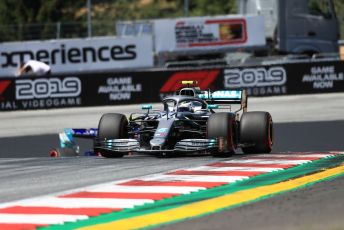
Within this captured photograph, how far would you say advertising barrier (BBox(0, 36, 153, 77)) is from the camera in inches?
1524

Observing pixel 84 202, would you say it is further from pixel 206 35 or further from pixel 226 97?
pixel 206 35

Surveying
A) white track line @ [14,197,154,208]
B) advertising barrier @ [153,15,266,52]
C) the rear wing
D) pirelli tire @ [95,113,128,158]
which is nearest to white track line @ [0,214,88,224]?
white track line @ [14,197,154,208]

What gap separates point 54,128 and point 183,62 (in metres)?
13.6

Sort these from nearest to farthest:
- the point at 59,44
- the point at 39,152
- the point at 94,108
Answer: the point at 39,152 → the point at 94,108 → the point at 59,44

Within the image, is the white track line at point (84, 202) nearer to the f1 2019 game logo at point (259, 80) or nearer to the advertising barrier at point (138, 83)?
the advertising barrier at point (138, 83)

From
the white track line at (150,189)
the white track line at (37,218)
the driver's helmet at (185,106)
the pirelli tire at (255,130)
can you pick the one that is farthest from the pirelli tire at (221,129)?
the white track line at (37,218)

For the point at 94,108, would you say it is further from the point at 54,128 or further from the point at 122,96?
the point at 54,128

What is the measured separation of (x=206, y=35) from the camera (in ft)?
128

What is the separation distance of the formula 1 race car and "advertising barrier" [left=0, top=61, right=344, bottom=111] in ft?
43.4

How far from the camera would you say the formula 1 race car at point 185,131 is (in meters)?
14.0

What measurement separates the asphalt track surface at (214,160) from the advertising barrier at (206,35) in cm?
1333

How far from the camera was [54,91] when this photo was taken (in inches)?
1144

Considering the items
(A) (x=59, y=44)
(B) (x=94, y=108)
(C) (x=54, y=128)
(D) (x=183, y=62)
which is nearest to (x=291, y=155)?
(C) (x=54, y=128)

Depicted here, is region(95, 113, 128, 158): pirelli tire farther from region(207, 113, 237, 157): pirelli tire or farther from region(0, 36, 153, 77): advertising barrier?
region(0, 36, 153, 77): advertising barrier
